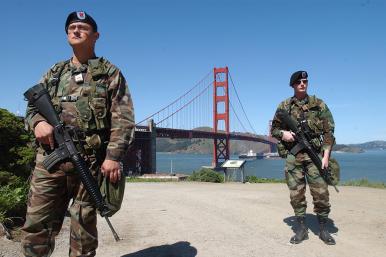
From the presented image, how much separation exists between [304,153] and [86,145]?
277cm

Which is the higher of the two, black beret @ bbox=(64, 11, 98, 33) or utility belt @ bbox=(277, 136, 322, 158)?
black beret @ bbox=(64, 11, 98, 33)

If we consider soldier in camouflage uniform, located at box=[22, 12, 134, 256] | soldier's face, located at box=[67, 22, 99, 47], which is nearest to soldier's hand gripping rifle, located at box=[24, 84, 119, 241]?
soldier in camouflage uniform, located at box=[22, 12, 134, 256]

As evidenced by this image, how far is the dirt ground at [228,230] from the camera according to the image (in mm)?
4094

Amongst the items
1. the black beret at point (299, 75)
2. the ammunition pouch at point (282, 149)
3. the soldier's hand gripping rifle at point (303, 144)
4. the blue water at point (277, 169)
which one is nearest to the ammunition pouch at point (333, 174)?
the soldier's hand gripping rifle at point (303, 144)

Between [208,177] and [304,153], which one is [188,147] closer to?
[208,177]

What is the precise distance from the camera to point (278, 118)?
5012 millimetres

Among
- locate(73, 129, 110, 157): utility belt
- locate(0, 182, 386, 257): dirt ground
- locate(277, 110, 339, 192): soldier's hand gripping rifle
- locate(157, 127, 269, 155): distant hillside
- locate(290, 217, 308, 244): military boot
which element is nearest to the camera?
locate(73, 129, 110, 157): utility belt

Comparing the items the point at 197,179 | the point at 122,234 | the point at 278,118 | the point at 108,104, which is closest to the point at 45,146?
the point at 108,104

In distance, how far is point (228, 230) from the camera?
5.00 metres

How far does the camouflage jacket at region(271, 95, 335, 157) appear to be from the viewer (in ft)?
15.7

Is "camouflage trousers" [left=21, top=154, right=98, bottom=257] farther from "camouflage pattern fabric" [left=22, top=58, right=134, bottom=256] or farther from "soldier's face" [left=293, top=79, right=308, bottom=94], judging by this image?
"soldier's face" [left=293, top=79, right=308, bottom=94]

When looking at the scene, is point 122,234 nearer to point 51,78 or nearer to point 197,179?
point 51,78

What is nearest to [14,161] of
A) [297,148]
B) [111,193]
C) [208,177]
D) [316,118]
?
[111,193]

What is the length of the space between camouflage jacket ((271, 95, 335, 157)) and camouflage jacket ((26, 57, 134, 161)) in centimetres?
249
